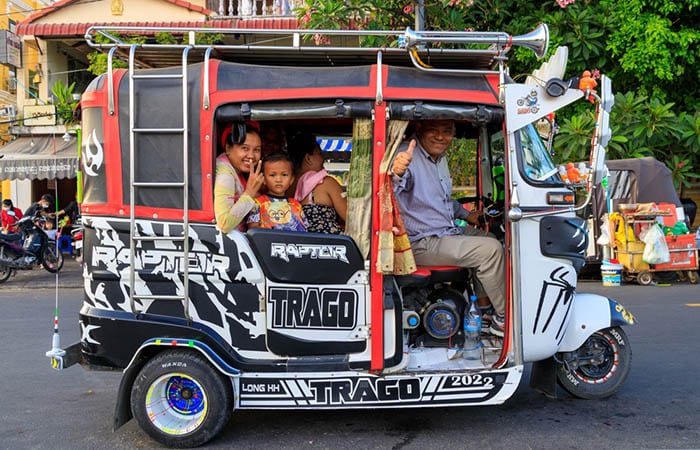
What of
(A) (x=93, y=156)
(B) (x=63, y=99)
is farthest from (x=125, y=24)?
(A) (x=93, y=156)

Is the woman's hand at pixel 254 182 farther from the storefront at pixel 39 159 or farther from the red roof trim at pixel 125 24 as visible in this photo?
the red roof trim at pixel 125 24

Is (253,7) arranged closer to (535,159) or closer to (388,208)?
(535,159)

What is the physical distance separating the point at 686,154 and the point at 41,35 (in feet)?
50.2

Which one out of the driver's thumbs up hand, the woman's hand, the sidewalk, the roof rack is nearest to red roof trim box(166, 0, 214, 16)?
the sidewalk

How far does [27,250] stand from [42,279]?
70 cm

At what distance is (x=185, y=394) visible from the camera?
439 centimetres

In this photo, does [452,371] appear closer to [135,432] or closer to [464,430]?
Answer: [464,430]

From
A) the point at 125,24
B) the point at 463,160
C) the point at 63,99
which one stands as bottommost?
the point at 463,160

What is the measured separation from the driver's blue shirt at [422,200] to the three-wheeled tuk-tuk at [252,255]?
19.7 inches

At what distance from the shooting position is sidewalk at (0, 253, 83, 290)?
13.1 m

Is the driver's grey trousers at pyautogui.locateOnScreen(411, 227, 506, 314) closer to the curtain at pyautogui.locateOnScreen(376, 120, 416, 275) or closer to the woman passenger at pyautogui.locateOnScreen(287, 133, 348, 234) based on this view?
the curtain at pyautogui.locateOnScreen(376, 120, 416, 275)

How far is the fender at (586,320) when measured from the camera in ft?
15.8

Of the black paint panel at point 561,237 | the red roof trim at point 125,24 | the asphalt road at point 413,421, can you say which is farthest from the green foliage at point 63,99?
the black paint panel at point 561,237

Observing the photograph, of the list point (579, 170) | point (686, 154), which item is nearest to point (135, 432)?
point (579, 170)
